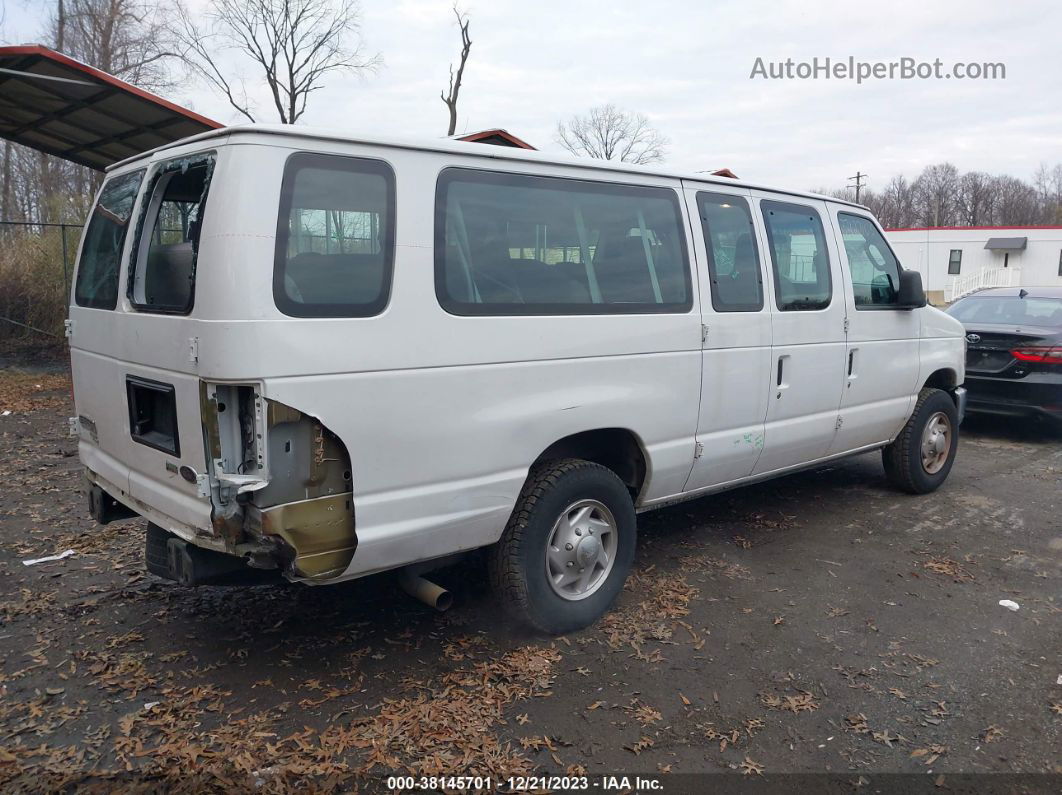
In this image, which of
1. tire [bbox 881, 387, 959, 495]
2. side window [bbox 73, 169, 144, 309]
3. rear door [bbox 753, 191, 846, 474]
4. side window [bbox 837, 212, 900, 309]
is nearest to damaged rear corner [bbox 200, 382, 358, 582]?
side window [bbox 73, 169, 144, 309]

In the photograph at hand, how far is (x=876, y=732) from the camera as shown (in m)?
3.23

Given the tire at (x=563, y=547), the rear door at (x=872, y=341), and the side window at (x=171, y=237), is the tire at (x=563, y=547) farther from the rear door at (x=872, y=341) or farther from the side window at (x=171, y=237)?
the rear door at (x=872, y=341)

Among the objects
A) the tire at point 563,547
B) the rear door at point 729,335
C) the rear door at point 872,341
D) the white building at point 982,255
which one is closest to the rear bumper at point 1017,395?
the rear door at point 872,341

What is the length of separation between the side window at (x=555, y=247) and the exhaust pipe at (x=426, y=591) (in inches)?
48.3

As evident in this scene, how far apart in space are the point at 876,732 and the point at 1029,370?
259 inches

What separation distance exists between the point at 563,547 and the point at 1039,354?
6790mm

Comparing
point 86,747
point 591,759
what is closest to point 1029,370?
point 591,759

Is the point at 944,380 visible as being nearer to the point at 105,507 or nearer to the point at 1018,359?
the point at 1018,359

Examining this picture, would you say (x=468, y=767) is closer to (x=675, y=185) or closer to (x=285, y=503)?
(x=285, y=503)

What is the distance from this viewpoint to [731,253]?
4691 millimetres

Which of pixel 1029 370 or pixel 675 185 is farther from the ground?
pixel 675 185

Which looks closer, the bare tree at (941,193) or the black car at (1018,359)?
the black car at (1018,359)

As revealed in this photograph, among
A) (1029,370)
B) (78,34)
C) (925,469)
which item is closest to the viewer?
(925,469)

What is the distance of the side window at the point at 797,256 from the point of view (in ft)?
16.4
